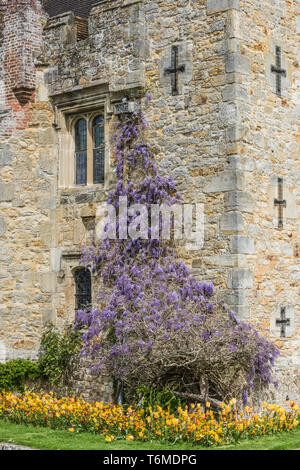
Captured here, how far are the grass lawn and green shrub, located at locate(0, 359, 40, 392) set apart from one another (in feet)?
7.92

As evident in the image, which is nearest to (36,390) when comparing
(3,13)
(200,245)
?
(200,245)

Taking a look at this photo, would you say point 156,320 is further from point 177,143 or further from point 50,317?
point 50,317

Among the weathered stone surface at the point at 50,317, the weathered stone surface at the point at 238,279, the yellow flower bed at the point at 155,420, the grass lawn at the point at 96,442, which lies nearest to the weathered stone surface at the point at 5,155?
the weathered stone surface at the point at 50,317

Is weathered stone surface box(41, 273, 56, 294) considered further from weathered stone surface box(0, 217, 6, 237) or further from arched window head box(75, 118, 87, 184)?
arched window head box(75, 118, 87, 184)

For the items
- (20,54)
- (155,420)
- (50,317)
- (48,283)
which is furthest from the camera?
(20,54)

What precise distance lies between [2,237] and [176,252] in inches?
149

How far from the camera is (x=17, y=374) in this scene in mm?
13383

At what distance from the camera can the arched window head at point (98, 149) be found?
44.8 ft

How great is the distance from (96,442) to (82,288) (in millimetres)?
4024

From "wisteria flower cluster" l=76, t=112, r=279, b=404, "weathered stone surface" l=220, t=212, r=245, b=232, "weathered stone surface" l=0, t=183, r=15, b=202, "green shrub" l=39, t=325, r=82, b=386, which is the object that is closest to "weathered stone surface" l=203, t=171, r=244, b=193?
"weathered stone surface" l=220, t=212, r=245, b=232

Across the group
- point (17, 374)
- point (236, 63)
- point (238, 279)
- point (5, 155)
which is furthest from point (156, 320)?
point (5, 155)

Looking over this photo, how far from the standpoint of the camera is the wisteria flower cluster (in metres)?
11.1
